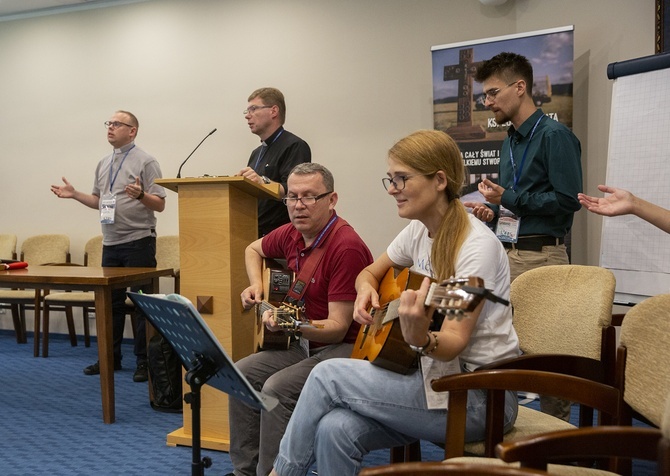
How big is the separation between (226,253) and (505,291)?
4.98ft

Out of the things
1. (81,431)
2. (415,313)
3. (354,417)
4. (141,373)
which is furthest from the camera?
(141,373)

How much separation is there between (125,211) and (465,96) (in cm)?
262

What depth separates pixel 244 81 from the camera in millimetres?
5812

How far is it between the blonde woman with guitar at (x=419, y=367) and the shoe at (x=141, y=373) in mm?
2975

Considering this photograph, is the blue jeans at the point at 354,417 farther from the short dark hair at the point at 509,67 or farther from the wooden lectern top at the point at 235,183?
the short dark hair at the point at 509,67

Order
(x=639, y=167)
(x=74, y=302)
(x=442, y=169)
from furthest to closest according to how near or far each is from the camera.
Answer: (x=74, y=302) → (x=639, y=167) → (x=442, y=169)

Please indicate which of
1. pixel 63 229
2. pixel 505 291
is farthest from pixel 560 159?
pixel 63 229

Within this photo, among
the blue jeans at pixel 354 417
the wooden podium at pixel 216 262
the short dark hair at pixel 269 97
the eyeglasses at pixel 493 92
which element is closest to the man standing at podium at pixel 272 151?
the short dark hair at pixel 269 97

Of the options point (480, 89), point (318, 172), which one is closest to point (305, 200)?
point (318, 172)

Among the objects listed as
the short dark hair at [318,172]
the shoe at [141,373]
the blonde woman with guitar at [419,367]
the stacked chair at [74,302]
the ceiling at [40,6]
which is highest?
the ceiling at [40,6]

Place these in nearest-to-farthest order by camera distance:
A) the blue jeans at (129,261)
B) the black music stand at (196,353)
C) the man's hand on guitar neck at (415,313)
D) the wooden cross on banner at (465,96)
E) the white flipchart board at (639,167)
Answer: the man's hand on guitar neck at (415,313)
the black music stand at (196,353)
the white flipchart board at (639,167)
the wooden cross on banner at (465,96)
the blue jeans at (129,261)

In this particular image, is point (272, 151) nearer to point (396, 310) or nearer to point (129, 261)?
point (129, 261)

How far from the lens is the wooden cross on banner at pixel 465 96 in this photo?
458cm

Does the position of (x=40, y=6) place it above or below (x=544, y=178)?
above
